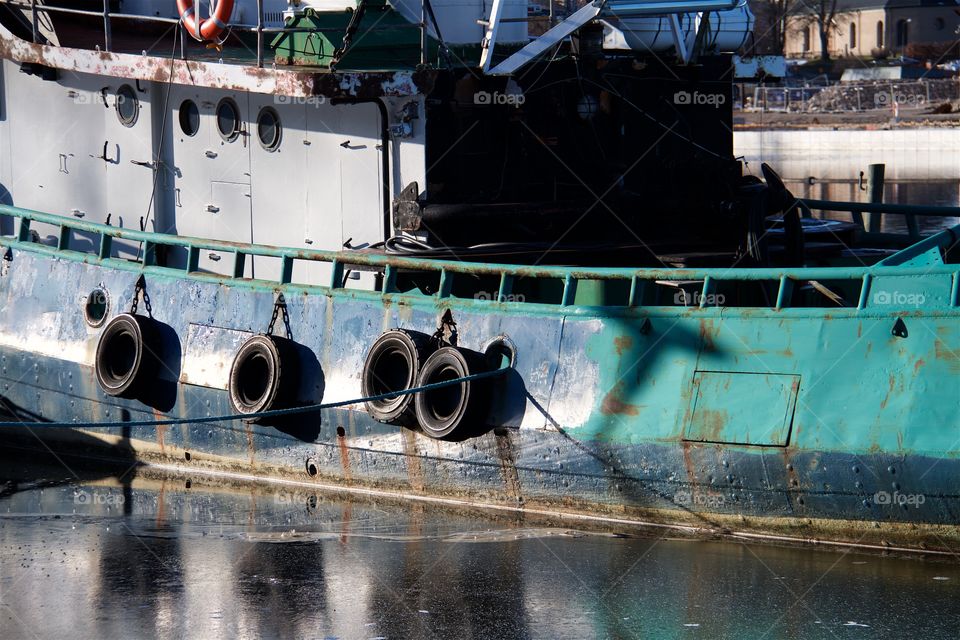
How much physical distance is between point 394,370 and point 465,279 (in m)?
1.03

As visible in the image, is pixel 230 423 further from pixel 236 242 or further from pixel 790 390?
pixel 790 390

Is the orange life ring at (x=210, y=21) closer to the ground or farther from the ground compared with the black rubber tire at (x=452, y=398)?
farther from the ground

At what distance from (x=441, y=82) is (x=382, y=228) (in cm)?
129

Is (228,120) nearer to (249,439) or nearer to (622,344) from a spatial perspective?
(249,439)

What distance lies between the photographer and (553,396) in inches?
385

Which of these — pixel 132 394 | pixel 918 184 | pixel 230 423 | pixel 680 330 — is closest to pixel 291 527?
pixel 230 423

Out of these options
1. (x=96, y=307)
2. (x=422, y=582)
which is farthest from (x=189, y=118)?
(x=422, y=582)

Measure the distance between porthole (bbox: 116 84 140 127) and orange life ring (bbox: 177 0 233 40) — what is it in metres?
1.46

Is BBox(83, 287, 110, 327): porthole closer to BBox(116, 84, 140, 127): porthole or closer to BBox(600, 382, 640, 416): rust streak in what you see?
BBox(116, 84, 140, 127): porthole

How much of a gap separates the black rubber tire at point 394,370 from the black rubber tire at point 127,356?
7.51ft

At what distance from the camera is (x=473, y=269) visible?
9.97 metres

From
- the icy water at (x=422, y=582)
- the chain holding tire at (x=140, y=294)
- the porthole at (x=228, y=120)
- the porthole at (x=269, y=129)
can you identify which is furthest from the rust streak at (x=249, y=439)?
the porthole at (x=228, y=120)

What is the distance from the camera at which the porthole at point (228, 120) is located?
12000mm

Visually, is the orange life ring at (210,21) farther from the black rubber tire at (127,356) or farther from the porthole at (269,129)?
the black rubber tire at (127,356)
